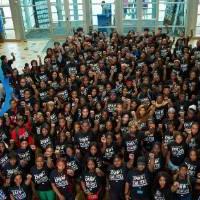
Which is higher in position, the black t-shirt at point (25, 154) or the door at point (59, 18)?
the door at point (59, 18)

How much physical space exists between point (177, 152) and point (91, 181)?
1607 millimetres

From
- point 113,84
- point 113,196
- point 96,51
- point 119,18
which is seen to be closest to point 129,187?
point 113,196

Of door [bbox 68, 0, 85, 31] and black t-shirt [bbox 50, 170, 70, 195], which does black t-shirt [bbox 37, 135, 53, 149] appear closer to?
black t-shirt [bbox 50, 170, 70, 195]

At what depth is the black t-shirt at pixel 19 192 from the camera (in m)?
6.06

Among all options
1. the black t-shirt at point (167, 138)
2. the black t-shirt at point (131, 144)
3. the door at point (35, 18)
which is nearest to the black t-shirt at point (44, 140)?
the black t-shirt at point (131, 144)

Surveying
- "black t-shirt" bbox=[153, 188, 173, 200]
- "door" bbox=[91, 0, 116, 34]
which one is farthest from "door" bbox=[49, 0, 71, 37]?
"black t-shirt" bbox=[153, 188, 173, 200]

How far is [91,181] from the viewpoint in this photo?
6137 mm

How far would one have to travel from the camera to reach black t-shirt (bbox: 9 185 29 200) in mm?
6061

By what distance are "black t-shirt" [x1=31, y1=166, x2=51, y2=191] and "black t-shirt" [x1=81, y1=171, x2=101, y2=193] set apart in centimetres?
63

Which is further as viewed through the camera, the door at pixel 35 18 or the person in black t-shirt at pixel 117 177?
the door at pixel 35 18

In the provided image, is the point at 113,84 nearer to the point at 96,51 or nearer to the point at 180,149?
the point at 96,51

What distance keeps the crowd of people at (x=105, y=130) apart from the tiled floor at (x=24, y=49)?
4.82 m

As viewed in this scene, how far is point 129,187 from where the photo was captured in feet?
19.8

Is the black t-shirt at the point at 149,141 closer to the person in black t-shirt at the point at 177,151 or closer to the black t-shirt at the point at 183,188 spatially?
the person in black t-shirt at the point at 177,151
